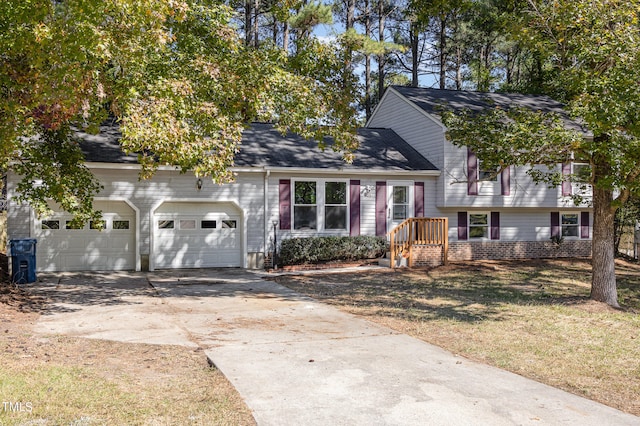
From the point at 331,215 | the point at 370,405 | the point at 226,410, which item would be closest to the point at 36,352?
the point at 226,410

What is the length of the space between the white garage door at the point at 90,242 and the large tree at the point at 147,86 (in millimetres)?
4892

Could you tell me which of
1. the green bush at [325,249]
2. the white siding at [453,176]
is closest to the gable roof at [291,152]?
the white siding at [453,176]

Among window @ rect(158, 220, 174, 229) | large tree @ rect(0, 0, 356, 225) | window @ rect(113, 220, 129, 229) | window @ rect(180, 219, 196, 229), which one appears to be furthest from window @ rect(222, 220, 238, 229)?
large tree @ rect(0, 0, 356, 225)

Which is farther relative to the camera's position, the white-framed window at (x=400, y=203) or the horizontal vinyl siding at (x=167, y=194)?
the white-framed window at (x=400, y=203)

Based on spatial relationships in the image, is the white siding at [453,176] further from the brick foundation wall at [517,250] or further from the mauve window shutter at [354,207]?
the mauve window shutter at [354,207]

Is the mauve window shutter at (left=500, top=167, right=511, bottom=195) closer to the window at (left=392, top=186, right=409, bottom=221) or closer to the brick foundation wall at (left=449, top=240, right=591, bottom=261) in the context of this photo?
the brick foundation wall at (left=449, top=240, right=591, bottom=261)

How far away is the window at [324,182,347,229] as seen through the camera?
62.5ft

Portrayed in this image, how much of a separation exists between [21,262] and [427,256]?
475 inches

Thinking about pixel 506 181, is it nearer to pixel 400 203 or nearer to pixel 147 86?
pixel 400 203

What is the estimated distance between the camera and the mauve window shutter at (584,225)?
22.8 m

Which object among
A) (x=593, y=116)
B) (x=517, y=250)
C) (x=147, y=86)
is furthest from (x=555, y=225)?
(x=147, y=86)

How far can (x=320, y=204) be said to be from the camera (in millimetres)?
18922

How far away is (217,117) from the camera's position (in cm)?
1045

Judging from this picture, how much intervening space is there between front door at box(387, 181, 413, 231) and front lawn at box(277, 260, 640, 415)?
2684mm
